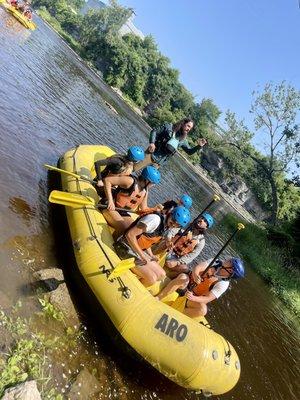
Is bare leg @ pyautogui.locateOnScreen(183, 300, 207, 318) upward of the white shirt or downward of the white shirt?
downward

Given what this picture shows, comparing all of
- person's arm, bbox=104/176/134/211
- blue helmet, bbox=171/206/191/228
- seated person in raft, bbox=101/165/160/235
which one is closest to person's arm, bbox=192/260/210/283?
blue helmet, bbox=171/206/191/228

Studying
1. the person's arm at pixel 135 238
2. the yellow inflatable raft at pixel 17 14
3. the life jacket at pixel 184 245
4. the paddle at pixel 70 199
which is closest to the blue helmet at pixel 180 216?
the person's arm at pixel 135 238

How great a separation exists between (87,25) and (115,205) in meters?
71.3

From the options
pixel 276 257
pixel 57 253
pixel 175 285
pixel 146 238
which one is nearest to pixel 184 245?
pixel 175 285

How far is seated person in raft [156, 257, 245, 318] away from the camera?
23.9 ft

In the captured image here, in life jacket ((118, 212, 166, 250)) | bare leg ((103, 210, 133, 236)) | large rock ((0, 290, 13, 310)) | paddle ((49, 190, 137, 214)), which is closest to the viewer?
large rock ((0, 290, 13, 310))

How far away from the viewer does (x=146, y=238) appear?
7.08 meters

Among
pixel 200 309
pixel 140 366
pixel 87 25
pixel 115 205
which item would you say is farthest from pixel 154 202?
pixel 87 25

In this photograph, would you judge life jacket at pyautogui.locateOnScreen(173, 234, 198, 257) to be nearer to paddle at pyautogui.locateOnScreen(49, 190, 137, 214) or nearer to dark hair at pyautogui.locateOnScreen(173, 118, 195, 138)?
paddle at pyautogui.locateOnScreen(49, 190, 137, 214)

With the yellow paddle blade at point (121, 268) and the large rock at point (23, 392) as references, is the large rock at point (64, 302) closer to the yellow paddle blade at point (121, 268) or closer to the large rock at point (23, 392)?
the yellow paddle blade at point (121, 268)

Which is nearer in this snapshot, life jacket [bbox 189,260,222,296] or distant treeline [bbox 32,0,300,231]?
life jacket [bbox 189,260,222,296]

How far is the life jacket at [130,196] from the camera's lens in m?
7.96

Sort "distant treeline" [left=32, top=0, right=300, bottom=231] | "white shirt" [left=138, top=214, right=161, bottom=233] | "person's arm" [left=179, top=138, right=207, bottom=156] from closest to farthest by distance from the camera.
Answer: "white shirt" [left=138, top=214, right=161, bottom=233]
"person's arm" [left=179, top=138, right=207, bottom=156]
"distant treeline" [left=32, top=0, right=300, bottom=231]

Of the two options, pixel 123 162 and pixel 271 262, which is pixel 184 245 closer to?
pixel 123 162
